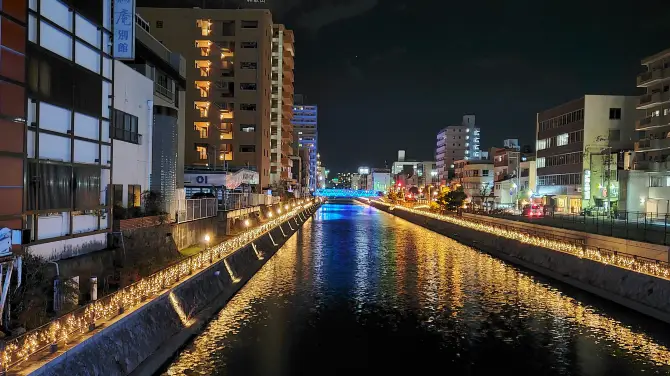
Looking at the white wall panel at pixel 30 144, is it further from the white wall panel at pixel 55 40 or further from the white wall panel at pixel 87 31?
the white wall panel at pixel 87 31

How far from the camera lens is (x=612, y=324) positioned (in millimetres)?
19359

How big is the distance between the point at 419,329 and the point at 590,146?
69.0m

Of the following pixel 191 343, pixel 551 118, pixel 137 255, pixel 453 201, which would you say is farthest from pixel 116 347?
pixel 551 118

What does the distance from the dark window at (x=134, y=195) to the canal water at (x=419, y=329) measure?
798cm

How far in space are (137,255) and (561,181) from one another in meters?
78.0

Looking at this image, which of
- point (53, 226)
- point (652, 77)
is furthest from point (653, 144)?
point (53, 226)

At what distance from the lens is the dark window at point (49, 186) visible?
16438 millimetres

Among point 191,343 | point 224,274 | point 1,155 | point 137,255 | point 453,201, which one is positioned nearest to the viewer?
point 1,155

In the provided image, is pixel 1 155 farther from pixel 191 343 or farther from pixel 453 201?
pixel 453 201

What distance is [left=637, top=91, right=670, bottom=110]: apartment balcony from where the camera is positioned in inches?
2594

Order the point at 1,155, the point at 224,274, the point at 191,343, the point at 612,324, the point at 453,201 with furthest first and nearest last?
the point at 453,201
the point at 224,274
the point at 612,324
the point at 191,343
the point at 1,155

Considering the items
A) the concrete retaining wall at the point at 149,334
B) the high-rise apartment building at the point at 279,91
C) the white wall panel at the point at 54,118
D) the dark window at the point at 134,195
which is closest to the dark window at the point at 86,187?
the white wall panel at the point at 54,118

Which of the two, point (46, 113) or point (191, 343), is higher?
point (46, 113)

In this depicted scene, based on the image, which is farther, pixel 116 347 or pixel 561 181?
pixel 561 181
